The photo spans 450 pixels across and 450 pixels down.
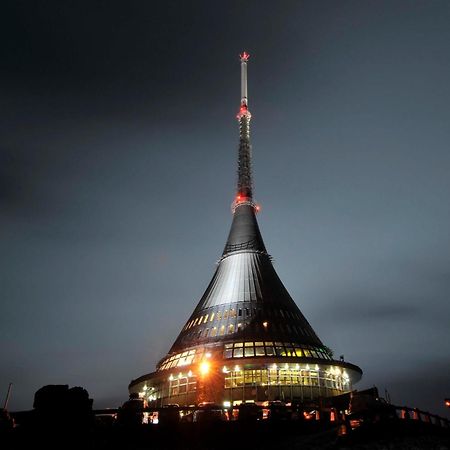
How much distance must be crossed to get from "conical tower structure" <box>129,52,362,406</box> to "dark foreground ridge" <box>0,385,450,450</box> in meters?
20.3

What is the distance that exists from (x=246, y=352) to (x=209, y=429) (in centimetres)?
2535

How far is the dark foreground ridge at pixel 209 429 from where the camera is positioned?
1492 cm

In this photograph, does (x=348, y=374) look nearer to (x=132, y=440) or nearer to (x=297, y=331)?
(x=297, y=331)

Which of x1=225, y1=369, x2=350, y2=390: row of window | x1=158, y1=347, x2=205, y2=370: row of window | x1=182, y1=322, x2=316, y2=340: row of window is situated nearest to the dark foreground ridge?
x1=225, y1=369, x2=350, y2=390: row of window

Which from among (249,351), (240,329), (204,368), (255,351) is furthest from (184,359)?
(255,351)

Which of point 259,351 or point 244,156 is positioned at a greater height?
point 244,156

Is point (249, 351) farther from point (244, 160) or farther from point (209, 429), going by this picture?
point (244, 160)

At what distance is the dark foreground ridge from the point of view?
49.0 feet

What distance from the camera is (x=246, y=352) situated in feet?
139

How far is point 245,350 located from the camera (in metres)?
42.6

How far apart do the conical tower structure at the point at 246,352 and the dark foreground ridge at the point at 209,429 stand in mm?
20319

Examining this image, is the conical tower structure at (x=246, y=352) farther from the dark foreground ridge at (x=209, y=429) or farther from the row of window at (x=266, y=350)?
the dark foreground ridge at (x=209, y=429)

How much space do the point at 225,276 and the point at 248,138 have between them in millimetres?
30377

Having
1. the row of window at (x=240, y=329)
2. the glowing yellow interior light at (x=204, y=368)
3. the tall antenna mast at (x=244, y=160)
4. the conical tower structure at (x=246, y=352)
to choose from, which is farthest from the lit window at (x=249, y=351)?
the tall antenna mast at (x=244, y=160)
